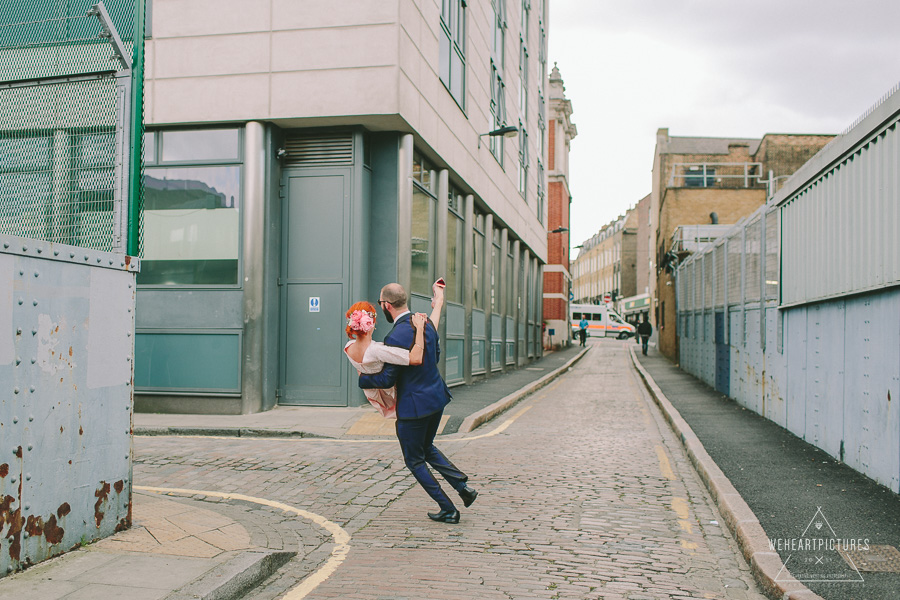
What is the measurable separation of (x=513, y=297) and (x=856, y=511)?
Result: 21.9 metres

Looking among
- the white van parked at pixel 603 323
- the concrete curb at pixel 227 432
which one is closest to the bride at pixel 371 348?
the concrete curb at pixel 227 432

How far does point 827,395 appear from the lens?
907 cm

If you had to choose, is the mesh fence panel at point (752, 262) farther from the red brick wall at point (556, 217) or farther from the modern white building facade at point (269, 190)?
the red brick wall at point (556, 217)

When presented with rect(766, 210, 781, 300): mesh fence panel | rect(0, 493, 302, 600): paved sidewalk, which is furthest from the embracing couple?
rect(766, 210, 781, 300): mesh fence panel

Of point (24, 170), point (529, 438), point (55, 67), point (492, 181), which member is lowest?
point (529, 438)

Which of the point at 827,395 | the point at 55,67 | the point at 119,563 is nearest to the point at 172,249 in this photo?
the point at 55,67

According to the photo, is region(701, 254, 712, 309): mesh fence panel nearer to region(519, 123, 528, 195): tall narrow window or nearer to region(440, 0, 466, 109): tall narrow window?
region(440, 0, 466, 109): tall narrow window

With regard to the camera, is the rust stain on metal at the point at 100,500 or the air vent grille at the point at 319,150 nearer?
the rust stain on metal at the point at 100,500

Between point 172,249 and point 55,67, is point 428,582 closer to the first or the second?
point 55,67

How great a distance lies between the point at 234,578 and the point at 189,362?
934 cm

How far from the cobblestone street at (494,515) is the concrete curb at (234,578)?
87 mm

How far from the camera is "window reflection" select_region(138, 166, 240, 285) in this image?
1320cm

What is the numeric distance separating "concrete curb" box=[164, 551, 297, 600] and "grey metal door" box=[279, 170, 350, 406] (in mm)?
8438

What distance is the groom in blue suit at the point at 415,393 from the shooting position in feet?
18.8
